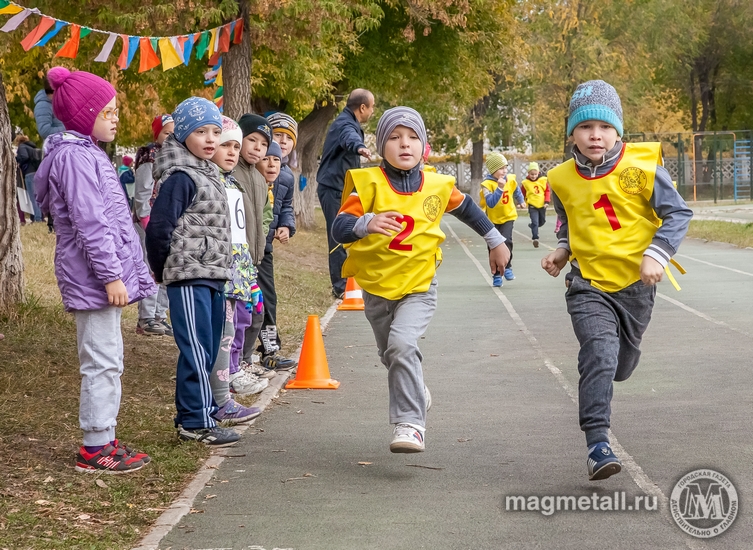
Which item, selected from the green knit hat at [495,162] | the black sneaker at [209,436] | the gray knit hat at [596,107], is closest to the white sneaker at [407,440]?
the black sneaker at [209,436]

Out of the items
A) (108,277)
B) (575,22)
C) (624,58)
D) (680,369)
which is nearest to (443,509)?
(108,277)

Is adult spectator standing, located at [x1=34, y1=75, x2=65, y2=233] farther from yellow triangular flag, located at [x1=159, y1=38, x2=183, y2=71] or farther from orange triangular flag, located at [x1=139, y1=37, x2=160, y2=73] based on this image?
yellow triangular flag, located at [x1=159, y1=38, x2=183, y2=71]

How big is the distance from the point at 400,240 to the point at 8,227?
182 inches

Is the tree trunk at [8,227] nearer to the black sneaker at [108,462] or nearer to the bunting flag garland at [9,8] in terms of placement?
the bunting flag garland at [9,8]

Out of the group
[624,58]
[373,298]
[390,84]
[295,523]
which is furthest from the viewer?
[624,58]

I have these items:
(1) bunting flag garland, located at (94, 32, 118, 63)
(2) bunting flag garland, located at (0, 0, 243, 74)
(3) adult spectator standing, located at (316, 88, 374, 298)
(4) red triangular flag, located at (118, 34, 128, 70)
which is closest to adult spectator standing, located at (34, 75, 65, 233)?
(2) bunting flag garland, located at (0, 0, 243, 74)

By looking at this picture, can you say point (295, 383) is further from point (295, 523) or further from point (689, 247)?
point (689, 247)

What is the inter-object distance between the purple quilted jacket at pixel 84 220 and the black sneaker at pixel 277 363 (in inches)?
119

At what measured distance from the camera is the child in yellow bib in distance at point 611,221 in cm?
526

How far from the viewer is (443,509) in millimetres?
4863

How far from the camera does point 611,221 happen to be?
536 cm

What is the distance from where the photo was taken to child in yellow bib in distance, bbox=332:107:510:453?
5.69 metres

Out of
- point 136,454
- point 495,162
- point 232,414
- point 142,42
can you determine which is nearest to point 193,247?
point 136,454

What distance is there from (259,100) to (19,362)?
19.3m
